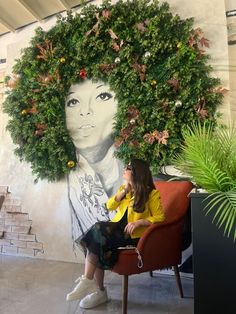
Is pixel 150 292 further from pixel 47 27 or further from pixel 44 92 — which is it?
pixel 47 27

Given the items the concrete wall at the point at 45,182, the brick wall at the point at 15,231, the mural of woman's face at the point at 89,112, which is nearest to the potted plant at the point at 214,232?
the concrete wall at the point at 45,182

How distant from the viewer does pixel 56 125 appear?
332 centimetres

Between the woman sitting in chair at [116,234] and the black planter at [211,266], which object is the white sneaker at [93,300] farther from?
the black planter at [211,266]

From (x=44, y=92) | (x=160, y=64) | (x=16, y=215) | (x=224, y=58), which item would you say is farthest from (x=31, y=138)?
(x=224, y=58)

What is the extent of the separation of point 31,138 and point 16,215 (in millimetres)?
945

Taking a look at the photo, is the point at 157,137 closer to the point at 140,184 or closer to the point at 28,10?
the point at 140,184

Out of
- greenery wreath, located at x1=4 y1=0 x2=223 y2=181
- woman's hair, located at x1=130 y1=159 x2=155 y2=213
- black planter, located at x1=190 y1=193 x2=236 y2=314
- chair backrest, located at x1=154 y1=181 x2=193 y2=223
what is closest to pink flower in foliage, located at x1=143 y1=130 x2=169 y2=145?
greenery wreath, located at x1=4 y1=0 x2=223 y2=181

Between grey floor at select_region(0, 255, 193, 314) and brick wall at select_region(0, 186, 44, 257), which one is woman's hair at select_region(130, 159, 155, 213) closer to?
grey floor at select_region(0, 255, 193, 314)

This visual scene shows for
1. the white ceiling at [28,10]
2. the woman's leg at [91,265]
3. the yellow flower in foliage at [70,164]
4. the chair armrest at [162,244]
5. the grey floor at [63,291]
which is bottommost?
the grey floor at [63,291]

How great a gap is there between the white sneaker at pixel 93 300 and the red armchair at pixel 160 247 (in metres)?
0.27

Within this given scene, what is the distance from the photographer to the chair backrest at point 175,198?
229cm

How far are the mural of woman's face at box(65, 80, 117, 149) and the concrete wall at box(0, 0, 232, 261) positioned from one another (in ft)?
1.88

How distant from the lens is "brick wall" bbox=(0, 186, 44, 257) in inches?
137

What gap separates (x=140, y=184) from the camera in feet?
7.60
